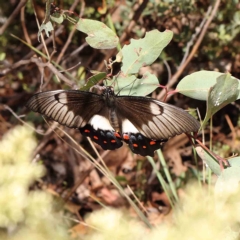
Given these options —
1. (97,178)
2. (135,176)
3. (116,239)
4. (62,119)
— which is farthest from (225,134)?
(116,239)

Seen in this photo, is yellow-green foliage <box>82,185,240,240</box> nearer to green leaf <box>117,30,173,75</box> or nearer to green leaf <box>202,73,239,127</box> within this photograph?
green leaf <box>202,73,239,127</box>

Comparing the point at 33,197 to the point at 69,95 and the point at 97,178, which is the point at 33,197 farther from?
the point at 97,178

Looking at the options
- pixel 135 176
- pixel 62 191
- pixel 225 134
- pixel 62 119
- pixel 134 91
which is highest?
pixel 134 91

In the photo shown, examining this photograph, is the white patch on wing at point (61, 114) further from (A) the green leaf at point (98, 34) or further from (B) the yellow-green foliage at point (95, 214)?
(B) the yellow-green foliage at point (95, 214)

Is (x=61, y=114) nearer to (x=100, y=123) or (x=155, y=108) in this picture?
(x=100, y=123)

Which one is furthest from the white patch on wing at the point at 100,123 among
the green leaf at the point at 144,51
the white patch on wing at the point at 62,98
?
the green leaf at the point at 144,51

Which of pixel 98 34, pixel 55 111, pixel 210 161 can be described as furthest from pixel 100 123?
pixel 210 161

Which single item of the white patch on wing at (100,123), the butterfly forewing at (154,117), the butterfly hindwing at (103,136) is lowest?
the butterfly hindwing at (103,136)
